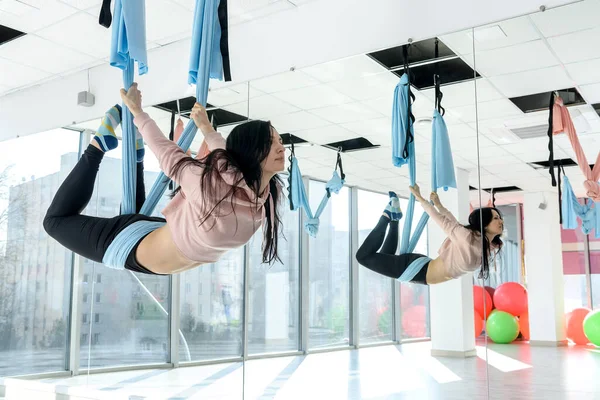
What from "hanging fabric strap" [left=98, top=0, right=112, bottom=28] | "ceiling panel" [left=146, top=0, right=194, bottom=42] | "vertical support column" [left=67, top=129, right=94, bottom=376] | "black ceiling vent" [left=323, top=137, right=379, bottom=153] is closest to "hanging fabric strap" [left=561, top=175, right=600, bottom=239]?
"black ceiling vent" [left=323, top=137, right=379, bottom=153]

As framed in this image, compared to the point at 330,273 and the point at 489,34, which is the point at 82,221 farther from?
the point at 489,34

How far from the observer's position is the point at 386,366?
3994mm

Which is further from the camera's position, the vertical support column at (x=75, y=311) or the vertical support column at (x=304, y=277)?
the vertical support column at (x=75, y=311)

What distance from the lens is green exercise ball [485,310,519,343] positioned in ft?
11.7

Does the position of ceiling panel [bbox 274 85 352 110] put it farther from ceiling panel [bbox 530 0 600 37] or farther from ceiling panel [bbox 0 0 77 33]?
ceiling panel [bbox 0 0 77 33]

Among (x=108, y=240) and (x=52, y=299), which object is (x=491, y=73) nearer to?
(x=108, y=240)

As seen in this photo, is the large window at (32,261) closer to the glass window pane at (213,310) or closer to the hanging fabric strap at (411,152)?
the glass window pane at (213,310)

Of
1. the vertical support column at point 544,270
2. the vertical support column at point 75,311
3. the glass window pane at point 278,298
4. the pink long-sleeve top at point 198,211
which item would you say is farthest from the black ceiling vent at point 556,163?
the vertical support column at point 75,311

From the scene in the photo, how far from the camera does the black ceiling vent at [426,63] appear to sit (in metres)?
4.13

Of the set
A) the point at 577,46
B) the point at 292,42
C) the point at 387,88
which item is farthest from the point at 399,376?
the point at 292,42

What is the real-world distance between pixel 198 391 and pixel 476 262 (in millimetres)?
2605

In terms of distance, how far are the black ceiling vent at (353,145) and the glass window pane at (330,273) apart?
12.7 inches

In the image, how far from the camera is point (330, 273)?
4414 millimetres

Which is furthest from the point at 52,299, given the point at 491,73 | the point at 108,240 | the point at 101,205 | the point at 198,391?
the point at 491,73
